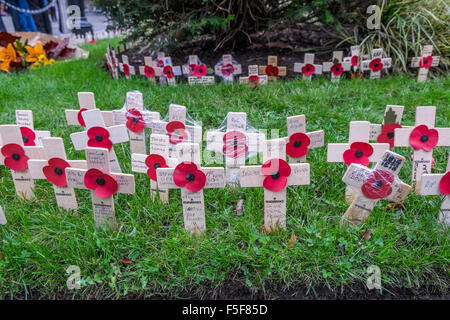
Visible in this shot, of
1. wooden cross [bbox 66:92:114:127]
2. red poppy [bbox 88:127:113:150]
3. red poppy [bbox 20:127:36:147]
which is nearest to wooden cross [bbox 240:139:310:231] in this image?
red poppy [bbox 88:127:113:150]

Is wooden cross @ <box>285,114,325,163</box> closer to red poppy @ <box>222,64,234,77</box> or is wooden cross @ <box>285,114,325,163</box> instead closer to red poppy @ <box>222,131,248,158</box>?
red poppy @ <box>222,131,248,158</box>

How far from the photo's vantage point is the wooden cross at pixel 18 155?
1.92 meters

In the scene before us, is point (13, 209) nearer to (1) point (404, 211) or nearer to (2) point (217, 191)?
(2) point (217, 191)

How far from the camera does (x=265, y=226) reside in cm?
176

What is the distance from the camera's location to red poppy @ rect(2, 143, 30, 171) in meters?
1.93

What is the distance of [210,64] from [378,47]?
203 centimetres

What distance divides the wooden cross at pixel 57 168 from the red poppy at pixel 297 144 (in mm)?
1096

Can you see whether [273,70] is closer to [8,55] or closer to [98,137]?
[98,137]

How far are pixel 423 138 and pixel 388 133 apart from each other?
0.60 ft

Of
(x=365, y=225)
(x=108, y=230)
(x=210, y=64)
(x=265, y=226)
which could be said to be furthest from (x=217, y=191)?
(x=210, y=64)

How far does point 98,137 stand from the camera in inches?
79.1

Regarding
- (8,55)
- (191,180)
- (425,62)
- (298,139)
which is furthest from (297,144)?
(8,55)

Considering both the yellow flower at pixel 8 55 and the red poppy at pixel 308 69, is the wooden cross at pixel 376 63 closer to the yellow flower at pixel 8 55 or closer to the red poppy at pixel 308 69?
the red poppy at pixel 308 69

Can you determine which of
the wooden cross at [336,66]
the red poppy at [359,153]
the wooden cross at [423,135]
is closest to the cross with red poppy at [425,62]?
the wooden cross at [336,66]
